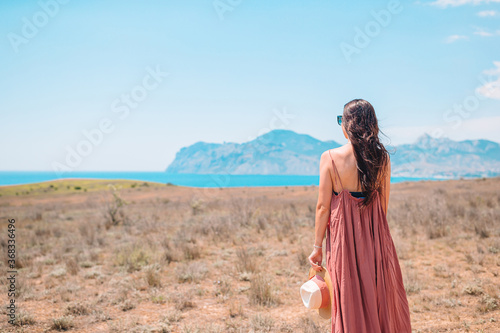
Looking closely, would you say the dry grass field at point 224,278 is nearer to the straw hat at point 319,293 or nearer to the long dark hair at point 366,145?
the straw hat at point 319,293

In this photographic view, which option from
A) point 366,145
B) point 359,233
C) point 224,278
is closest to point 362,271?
point 359,233

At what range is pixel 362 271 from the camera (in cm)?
236

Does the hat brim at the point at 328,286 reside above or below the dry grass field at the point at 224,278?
above

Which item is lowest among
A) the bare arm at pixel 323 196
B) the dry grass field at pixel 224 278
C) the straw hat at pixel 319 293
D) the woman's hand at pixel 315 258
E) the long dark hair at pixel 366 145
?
the dry grass field at pixel 224 278

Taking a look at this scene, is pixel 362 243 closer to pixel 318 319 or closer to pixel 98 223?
pixel 318 319

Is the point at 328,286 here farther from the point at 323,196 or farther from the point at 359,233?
the point at 323,196

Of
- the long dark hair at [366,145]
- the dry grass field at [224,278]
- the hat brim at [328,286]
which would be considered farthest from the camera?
the dry grass field at [224,278]

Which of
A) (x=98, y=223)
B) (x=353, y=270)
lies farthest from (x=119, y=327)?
(x=98, y=223)

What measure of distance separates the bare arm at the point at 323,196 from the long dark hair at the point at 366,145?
0.22 metres

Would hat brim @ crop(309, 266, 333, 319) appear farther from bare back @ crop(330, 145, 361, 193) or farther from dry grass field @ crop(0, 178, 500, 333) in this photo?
dry grass field @ crop(0, 178, 500, 333)

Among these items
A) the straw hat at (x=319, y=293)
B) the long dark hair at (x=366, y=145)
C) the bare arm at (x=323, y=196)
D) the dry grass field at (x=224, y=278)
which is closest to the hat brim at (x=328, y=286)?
the straw hat at (x=319, y=293)

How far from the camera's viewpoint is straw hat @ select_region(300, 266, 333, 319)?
238 centimetres

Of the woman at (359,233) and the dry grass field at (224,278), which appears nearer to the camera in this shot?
the woman at (359,233)

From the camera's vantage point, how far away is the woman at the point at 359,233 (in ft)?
7.63
